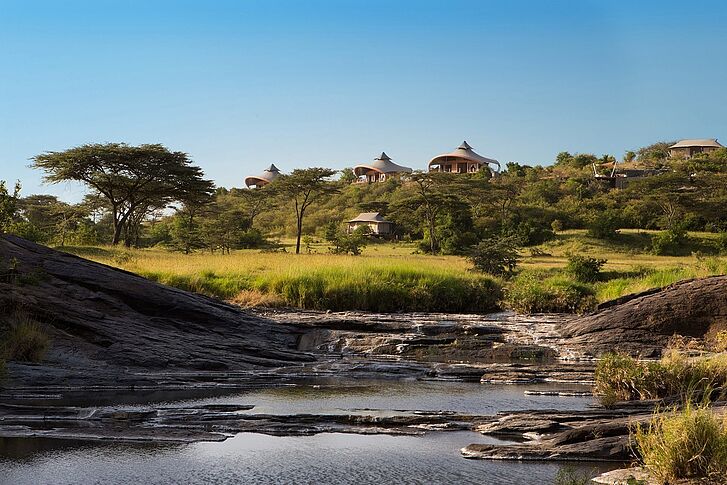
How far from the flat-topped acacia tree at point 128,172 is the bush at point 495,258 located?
1839cm

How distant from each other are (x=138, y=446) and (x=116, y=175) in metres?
40.4

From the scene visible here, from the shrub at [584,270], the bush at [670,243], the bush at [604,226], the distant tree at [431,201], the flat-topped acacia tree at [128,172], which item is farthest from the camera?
the bush at [604,226]

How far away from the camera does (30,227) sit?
115 ft

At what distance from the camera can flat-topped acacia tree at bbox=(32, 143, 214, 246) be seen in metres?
47.2

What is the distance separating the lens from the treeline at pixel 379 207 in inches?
1906

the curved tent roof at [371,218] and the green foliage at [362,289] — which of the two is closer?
the green foliage at [362,289]

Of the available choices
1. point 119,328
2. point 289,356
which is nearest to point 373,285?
point 289,356

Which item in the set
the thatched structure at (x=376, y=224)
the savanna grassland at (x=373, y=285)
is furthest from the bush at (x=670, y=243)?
the thatched structure at (x=376, y=224)

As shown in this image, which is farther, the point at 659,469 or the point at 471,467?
the point at 471,467

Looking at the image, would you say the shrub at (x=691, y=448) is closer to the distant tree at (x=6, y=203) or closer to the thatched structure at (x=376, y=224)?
the distant tree at (x=6, y=203)

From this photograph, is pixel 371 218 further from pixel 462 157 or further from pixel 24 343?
pixel 24 343

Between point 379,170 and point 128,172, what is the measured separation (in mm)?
65452

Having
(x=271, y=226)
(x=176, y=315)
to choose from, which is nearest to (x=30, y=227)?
(x=176, y=315)

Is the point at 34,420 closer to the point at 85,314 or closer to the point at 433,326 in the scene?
the point at 85,314
